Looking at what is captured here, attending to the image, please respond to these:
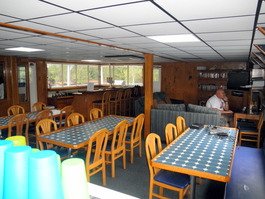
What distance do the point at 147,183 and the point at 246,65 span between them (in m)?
6.89

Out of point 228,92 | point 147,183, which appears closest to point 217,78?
point 228,92

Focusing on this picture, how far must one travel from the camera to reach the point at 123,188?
10.3ft

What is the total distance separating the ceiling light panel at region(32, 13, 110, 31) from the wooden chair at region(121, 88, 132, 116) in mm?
5587

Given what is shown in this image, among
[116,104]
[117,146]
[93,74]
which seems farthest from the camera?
[93,74]

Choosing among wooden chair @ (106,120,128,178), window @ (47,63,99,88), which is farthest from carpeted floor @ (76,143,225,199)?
window @ (47,63,99,88)

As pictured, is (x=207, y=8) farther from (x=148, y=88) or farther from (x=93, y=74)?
(x=93, y=74)

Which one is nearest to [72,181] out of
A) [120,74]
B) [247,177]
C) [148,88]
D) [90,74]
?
[247,177]

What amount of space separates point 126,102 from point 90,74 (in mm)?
3575

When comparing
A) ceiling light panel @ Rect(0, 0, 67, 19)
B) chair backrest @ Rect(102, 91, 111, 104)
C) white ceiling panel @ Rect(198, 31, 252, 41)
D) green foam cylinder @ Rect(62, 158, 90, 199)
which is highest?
white ceiling panel @ Rect(198, 31, 252, 41)

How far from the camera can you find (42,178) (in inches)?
26.0

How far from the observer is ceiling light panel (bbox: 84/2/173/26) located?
1648mm

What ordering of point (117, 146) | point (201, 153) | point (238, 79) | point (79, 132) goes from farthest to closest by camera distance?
point (238, 79) → point (117, 146) → point (79, 132) → point (201, 153)

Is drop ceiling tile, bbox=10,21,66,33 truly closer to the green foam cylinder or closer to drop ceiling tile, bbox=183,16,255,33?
drop ceiling tile, bbox=183,16,255,33

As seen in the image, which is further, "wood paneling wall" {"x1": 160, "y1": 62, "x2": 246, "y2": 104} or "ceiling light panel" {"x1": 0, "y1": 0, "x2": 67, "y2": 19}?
"wood paneling wall" {"x1": 160, "y1": 62, "x2": 246, "y2": 104}
